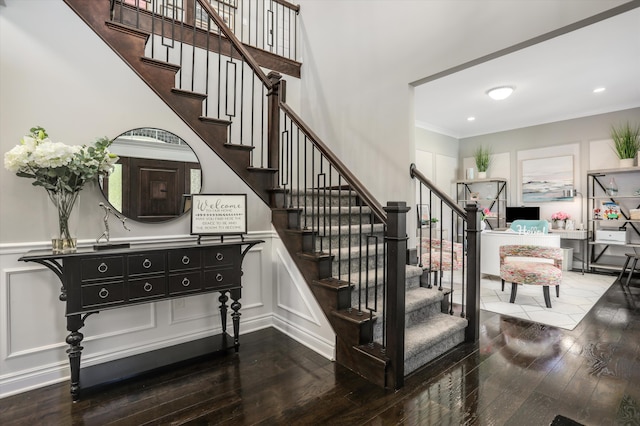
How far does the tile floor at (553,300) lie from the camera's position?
3441 mm

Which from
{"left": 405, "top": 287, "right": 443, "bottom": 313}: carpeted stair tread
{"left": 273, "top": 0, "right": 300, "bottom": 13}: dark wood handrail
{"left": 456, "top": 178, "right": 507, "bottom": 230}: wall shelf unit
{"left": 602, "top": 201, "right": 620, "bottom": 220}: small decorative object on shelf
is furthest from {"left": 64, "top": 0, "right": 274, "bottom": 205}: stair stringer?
{"left": 602, "top": 201, "right": 620, "bottom": 220}: small decorative object on shelf

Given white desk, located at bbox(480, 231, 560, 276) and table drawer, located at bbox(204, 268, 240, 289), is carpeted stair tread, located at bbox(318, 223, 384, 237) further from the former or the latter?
white desk, located at bbox(480, 231, 560, 276)

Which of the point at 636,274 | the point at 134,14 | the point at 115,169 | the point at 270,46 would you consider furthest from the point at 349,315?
the point at 636,274

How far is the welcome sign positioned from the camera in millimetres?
2654

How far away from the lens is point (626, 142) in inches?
218

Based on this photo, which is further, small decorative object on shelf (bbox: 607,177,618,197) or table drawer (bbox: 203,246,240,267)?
small decorative object on shelf (bbox: 607,177,618,197)

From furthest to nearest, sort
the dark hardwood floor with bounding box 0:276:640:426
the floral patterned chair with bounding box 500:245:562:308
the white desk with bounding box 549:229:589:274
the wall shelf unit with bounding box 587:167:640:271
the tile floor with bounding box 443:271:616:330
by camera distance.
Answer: the white desk with bounding box 549:229:589:274, the wall shelf unit with bounding box 587:167:640:271, the floral patterned chair with bounding box 500:245:562:308, the tile floor with bounding box 443:271:616:330, the dark hardwood floor with bounding box 0:276:640:426

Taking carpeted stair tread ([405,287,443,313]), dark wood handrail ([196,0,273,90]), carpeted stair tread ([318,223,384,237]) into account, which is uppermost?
dark wood handrail ([196,0,273,90])

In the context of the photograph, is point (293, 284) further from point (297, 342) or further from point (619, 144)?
point (619, 144)

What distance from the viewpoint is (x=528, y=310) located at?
3.67 m

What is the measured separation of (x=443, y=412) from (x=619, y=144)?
21.1ft

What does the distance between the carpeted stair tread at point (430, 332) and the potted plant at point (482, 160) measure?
555 cm

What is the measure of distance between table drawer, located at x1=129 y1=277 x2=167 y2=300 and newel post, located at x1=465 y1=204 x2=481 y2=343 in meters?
2.55

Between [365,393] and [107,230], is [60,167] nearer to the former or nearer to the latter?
[107,230]
